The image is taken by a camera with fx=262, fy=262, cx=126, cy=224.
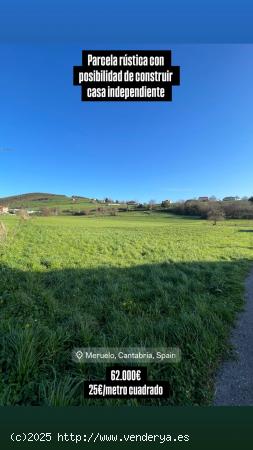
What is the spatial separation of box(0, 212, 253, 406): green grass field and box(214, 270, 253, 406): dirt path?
0.43ft

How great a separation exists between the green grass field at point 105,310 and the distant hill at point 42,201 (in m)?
1.05

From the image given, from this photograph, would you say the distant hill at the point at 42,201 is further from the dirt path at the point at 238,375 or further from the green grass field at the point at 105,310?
the dirt path at the point at 238,375

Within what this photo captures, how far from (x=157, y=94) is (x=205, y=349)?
12.3 ft

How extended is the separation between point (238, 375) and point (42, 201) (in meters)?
5.88

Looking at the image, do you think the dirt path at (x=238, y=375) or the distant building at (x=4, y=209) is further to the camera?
the distant building at (x=4, y=209)

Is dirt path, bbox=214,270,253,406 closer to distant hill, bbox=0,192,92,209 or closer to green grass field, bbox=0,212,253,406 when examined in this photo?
green grass field, bbox=0,212,253,406

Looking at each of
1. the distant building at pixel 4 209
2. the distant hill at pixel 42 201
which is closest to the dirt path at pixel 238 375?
the distant hill at pixel 42 201

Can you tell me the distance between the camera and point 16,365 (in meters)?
3.36

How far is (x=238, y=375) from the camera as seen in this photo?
Answer: 3527 mm

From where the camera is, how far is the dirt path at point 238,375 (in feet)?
10.5

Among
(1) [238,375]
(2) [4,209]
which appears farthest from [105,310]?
(2) [4,209]

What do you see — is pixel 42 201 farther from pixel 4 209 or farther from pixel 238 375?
pixel 238 375

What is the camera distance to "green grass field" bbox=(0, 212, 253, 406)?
3301 mm

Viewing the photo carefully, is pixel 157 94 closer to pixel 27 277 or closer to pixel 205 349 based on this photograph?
pixel 205 349
